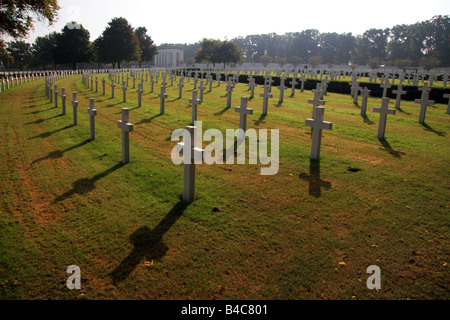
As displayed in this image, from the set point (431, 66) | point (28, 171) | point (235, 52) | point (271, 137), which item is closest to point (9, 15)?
point (28, 171)

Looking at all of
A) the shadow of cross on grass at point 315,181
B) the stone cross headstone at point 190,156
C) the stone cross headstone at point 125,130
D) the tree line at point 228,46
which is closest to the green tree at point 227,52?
the tree line at point 228,46

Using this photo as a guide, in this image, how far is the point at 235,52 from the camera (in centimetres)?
6438

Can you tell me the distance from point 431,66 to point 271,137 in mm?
61426

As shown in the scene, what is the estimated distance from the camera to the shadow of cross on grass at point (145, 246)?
12.7 feet

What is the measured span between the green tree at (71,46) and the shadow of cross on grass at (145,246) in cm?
6562

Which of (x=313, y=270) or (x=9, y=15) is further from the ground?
(x=9, y=15)

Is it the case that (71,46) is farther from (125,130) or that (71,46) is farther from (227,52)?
(125,130)

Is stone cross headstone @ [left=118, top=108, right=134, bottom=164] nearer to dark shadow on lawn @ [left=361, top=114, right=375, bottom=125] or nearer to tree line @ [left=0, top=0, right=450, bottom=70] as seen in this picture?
dark shadow on lawn @ [left=361, top=114, right=375, bottom=125]

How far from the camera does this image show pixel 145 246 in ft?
14.2

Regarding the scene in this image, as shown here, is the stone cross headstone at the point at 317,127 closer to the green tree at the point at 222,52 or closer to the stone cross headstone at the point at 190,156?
the stone cross headstone at the point at 190,156

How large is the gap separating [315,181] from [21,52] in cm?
8710

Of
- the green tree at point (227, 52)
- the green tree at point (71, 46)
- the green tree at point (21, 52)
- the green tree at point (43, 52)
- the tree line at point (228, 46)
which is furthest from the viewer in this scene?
the green tree at point (21, 52)

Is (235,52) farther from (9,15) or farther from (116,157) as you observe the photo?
(116,157)
